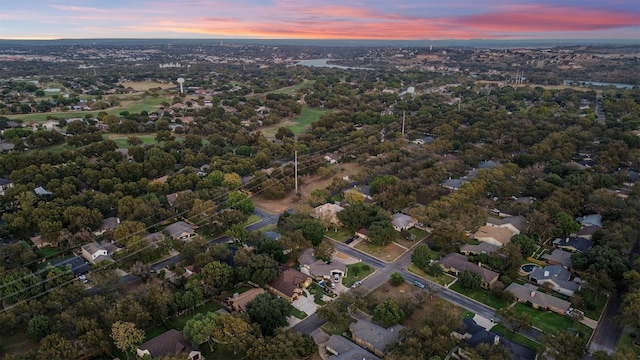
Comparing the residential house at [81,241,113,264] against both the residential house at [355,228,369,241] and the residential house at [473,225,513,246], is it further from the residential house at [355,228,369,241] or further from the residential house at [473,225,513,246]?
the residential house at [473,225,513,246]

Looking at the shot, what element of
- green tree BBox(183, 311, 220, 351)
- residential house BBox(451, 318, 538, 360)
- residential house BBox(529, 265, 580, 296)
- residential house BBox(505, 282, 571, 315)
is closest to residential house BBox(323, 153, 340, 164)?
residential house BBox(529, 265, 580, 296)

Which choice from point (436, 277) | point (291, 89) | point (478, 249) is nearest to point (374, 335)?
point (436, 277)

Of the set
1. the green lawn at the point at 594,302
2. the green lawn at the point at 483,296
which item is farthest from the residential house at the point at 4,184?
the green lawn at the point at 594,302

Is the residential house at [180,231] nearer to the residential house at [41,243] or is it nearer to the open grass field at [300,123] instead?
the residential house at [41,243]

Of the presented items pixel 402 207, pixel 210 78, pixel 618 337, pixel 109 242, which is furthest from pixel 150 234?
pixel 210 78

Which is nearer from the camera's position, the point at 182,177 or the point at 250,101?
the point at 182,177

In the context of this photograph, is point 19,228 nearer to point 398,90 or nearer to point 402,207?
point 402,207
